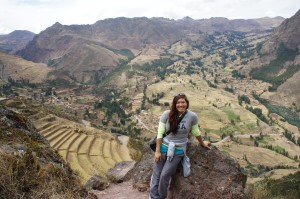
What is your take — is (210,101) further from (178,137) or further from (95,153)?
(178,137)

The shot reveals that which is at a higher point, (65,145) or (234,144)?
(65,145)

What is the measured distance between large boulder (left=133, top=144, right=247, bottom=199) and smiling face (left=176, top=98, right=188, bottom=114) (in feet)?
7.22

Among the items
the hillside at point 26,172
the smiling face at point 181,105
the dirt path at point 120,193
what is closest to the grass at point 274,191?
the dirt path at point 120,193

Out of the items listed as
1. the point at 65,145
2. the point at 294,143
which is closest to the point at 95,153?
the point at 65,145

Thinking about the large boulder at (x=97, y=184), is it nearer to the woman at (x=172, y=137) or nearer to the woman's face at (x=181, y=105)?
the woman at (x=172, y=137)

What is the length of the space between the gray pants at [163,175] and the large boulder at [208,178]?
2.86ft

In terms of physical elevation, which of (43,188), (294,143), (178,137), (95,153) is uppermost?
(178,137)

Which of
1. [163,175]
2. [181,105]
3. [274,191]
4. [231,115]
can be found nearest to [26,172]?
[163,175]

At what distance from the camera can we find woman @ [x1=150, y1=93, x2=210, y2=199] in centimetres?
887

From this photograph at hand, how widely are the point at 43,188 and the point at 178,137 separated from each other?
151 inches

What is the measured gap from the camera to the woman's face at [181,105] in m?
8.85

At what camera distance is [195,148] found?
415 inches

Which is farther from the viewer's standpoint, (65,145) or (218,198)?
(65,145)

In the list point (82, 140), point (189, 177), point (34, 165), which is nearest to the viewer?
point (34, 165)
